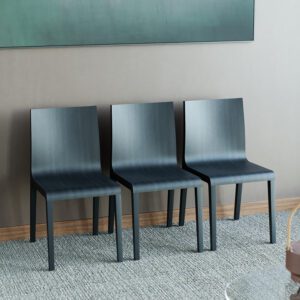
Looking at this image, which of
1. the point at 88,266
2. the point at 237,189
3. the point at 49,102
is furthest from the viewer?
the point at 237,189

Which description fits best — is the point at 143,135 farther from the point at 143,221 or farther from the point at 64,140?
the point at 143,221

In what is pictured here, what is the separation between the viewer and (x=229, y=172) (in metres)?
4.05

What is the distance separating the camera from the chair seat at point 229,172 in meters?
3.98

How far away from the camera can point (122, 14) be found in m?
4.15

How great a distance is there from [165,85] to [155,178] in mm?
678

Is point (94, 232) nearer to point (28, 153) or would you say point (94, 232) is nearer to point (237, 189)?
point (28, 153)

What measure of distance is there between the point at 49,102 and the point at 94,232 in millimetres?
792

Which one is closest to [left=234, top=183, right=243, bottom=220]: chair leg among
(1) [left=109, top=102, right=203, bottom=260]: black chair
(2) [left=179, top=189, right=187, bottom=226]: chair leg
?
(2) [left=179, top=189, right=187, bottom=226]: chair leg

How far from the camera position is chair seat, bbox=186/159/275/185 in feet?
13.1

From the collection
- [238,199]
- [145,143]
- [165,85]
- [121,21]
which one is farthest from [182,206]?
[121,21]

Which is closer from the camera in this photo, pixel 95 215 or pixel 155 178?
pixel 155 178

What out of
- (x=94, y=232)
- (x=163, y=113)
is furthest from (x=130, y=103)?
(x=94, y=232)

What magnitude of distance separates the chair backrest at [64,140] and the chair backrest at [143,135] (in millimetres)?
122

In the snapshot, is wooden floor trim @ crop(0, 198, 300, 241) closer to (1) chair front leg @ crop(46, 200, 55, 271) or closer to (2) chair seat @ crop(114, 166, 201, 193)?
(2) chair seat @ crop(114, 166, 201, 193)
